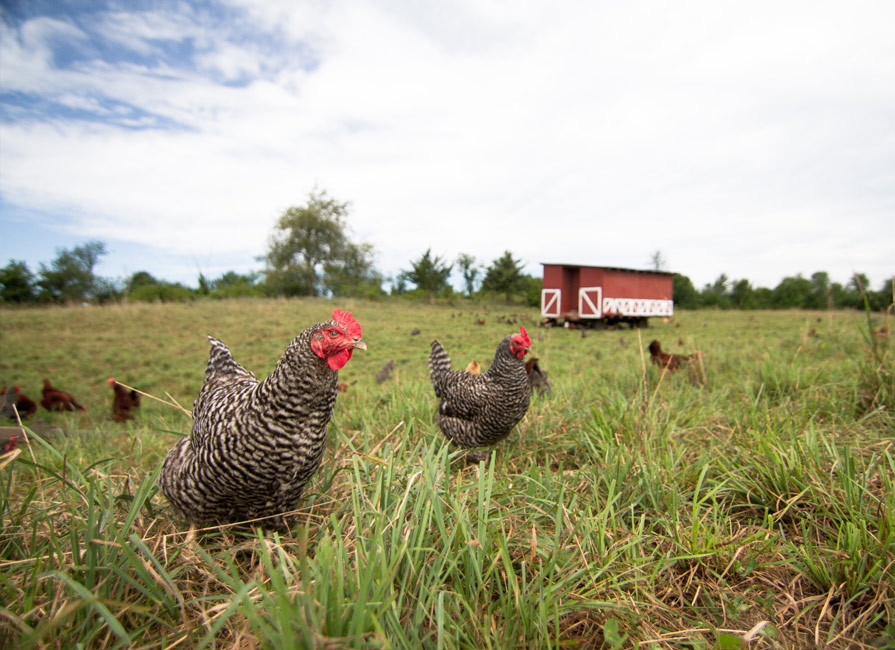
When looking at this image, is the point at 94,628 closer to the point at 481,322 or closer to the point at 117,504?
the point at 117,504

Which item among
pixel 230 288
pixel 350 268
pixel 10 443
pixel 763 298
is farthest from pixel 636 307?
pixel 350 268

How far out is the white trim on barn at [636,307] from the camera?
1350 centimetres

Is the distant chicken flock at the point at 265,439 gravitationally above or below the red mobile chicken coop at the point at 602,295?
below

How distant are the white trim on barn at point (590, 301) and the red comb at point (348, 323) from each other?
11291mm

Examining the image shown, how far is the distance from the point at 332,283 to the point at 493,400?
2680 cm

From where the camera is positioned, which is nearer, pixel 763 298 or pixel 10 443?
pixel 10 443

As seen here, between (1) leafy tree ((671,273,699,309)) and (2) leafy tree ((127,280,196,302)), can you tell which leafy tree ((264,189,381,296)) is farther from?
(1) leafy tree ((671,273,699,309))

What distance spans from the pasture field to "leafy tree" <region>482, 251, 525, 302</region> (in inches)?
168

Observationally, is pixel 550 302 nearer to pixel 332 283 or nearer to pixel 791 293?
pixel 791 293

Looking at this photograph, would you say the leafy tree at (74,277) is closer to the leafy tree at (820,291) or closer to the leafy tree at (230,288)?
the leafy tree at (230,288)

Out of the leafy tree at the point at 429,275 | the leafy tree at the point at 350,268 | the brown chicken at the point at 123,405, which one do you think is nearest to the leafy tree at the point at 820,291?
the leafy tree at the point at 429,275

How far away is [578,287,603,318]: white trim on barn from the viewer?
40.1 feet

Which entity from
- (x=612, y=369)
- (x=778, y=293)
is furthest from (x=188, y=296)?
(x=778, y=293)

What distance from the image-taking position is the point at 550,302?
10.1 meters
